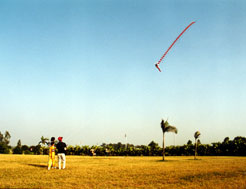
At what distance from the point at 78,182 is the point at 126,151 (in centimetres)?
4468

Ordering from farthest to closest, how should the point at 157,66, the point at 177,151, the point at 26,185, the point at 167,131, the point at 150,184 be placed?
the point at 177,151 < the point at 167,131 < the point at 157,66 < the point at 150,184 < the point at 26,185

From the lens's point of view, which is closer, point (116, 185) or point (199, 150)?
point (116, 185)

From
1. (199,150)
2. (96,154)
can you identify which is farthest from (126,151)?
(199,150)

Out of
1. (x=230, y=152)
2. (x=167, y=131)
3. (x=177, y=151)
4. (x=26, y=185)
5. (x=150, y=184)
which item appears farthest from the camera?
(x=177, y=151)

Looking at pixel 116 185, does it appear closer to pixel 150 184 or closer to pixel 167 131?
pixel 150 184

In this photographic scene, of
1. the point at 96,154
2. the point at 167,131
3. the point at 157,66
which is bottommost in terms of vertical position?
the point at 96,154

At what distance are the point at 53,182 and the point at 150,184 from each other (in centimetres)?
486

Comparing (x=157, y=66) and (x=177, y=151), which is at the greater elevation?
(x=157, y=66)

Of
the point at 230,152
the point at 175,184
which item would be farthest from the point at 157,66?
the point at 230,152

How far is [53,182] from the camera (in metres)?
12.5

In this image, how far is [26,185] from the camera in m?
11.5

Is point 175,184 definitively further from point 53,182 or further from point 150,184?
point 53,182

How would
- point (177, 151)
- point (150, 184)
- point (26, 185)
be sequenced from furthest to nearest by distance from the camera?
point (177, 151)
point (150, 184)
point (26, 185)

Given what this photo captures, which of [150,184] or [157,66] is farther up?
[157,66]
